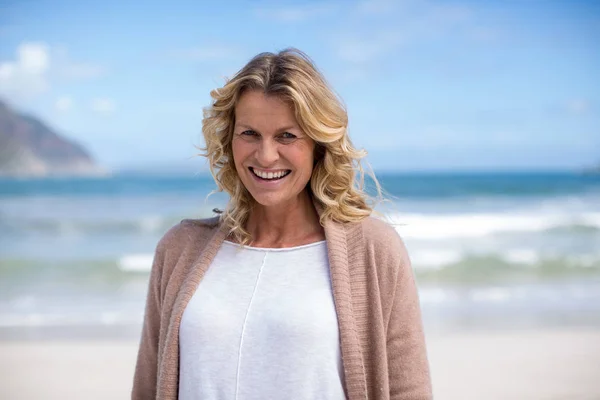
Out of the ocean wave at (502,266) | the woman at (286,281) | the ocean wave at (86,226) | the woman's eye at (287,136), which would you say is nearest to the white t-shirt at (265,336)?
the woman at (286,281)

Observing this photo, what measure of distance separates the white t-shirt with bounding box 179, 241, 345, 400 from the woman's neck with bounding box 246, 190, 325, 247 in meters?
0.07

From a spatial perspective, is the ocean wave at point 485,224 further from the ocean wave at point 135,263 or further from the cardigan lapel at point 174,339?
the cardigan lapel at point 174,339

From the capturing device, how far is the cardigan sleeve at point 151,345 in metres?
2.14

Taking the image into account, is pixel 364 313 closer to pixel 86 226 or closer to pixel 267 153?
pixel 267 153

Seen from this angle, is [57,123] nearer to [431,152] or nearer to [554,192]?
[431,152]

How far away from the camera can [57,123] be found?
928 inches

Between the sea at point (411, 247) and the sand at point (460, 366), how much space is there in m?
0.34

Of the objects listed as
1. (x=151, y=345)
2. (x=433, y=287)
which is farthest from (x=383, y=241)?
(x=433, y=287)

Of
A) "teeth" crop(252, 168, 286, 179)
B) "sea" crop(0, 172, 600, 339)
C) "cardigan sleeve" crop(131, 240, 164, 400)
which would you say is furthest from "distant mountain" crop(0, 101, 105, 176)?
"teeth" crop(252, 168, 286, 179)

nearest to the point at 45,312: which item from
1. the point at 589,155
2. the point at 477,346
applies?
the point at 477,346

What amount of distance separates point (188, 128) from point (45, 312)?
15.7 metres

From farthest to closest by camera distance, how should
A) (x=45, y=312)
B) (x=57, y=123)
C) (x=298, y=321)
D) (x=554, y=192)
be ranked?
1. (x=57, y=123)
2. (x=554, y=192)
3. (x=45, y=312)
4. (x=298, y=321)

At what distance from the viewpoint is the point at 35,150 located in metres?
23.5

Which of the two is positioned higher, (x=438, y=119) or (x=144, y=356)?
(x=438, y=119)
